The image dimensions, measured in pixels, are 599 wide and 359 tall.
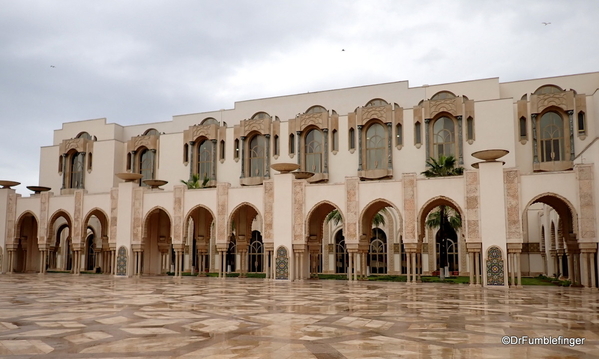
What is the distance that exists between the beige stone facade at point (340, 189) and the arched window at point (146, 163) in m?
0.13

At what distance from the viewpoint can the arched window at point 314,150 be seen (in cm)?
3600

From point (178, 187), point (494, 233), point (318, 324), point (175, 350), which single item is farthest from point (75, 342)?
point (178, 187)

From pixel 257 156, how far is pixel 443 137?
12.5 m

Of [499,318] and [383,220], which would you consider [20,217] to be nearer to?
[383,220]

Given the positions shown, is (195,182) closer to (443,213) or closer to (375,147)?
(375,147)

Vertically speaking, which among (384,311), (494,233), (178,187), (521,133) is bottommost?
(384,311)

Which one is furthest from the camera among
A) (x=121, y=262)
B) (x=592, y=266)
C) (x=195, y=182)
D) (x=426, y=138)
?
(x=195, y=182)

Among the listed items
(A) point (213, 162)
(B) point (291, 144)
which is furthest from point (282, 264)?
(A) point (213, 162)

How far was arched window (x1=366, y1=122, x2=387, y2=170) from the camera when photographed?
113ft

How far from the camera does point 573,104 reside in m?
31.5

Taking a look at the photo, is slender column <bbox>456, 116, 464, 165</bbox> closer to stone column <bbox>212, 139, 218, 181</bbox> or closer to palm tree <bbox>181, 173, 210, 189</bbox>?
palm tree <bbox>181, 173, 210, 189</bbox>

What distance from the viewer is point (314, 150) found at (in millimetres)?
36406

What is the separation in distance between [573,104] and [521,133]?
3.21 m

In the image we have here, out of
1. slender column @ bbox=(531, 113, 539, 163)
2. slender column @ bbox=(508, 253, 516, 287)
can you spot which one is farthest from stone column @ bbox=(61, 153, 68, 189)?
slender column @ bbox=(531, 113, 539, 163)
